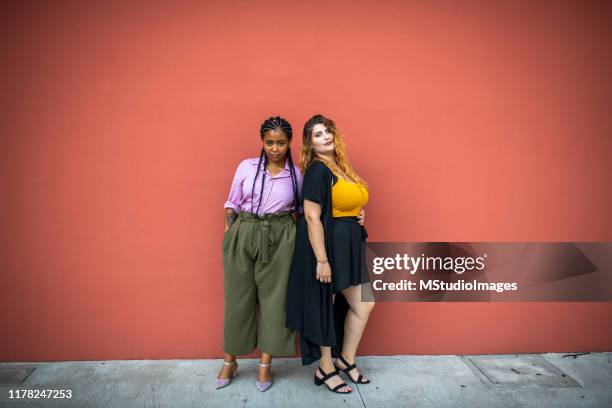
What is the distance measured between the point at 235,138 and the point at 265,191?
24.6 inches

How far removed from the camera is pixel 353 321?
10.1 ft

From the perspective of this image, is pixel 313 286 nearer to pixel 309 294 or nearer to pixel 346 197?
pixel 309 294

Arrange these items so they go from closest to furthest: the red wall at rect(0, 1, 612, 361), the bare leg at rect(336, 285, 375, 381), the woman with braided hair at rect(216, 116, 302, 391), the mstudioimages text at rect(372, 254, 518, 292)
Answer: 1. the woman with braided hair at rect(216, 116, 302, 391)
2. the bare leg at rect(336, 285, 375, 381)
3. the red wall at rect(0, 1, 612, 361)
4. the mstudioimages text at rect(372, 254, 518, 292)

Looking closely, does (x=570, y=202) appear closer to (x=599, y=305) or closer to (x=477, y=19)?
(x=599, y=305)

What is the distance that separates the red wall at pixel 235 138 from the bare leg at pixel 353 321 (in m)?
0.45

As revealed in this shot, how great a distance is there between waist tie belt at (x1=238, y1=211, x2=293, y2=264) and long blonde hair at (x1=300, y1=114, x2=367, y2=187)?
1.08 feet

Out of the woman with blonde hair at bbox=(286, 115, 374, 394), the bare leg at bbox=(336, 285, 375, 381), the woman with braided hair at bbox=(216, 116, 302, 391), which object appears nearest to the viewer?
the woman with blonde hair at bbox=(286, 115, 374, 394)

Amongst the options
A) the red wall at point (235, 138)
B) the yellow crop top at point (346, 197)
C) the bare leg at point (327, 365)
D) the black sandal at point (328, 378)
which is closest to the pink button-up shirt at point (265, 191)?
the yellow crop top at point (346, 197)

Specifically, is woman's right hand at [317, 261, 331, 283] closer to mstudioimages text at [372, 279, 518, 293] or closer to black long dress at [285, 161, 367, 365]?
black long dress at [285, 161, 367, 365]

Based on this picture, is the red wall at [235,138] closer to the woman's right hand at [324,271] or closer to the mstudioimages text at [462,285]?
the mstudioimages text at [462,285]

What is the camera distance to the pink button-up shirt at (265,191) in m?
2.93

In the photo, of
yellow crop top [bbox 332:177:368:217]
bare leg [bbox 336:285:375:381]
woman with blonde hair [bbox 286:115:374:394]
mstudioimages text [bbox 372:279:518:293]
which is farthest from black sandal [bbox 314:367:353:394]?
yellow crop top [bbox 332:177:368:217]

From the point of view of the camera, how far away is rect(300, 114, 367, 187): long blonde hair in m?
2.88

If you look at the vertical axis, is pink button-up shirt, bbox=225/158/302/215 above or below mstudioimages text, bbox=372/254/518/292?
above
